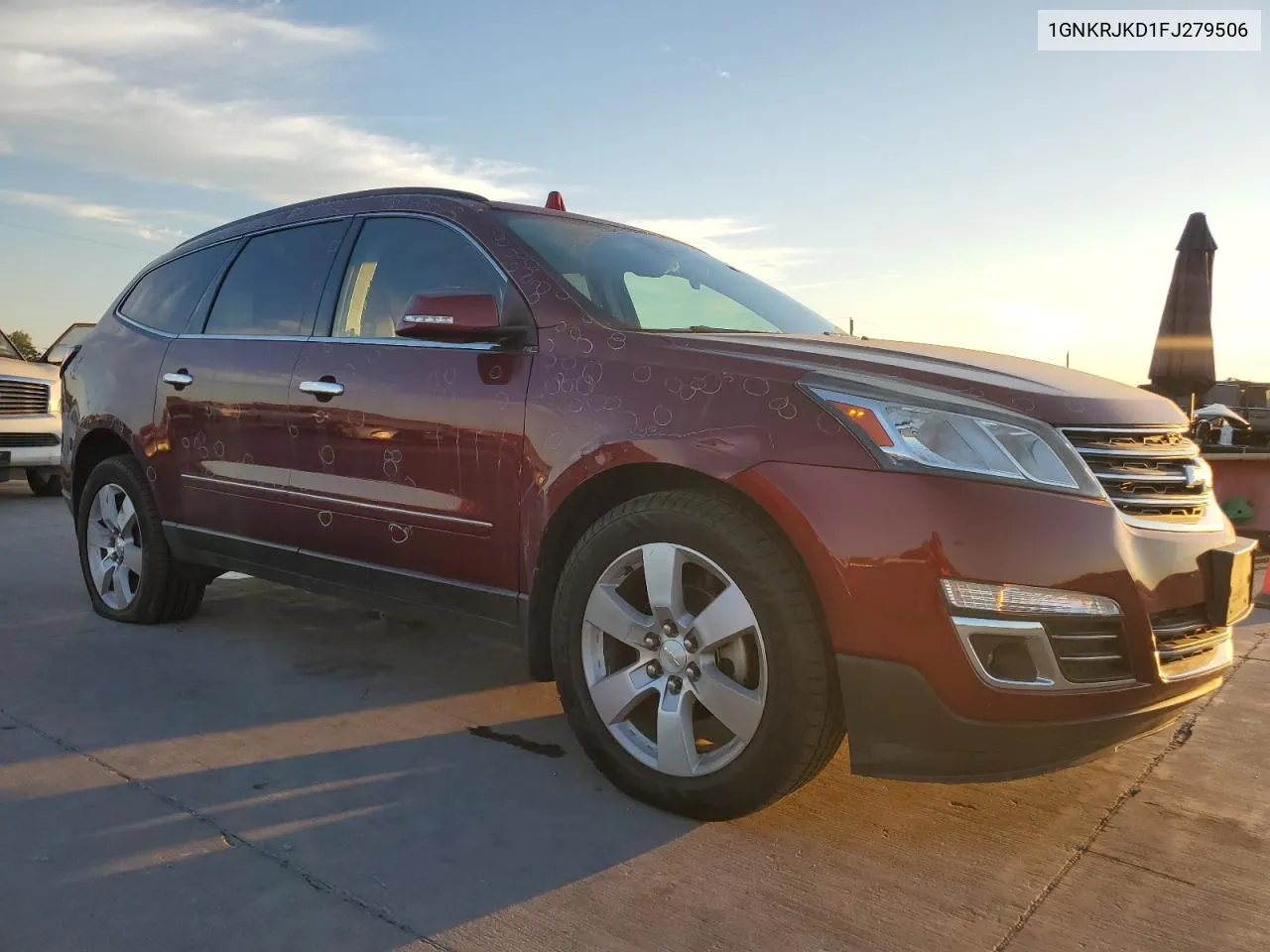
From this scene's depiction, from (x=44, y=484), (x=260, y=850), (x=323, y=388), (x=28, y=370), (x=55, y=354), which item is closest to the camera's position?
(x=260, y=850)

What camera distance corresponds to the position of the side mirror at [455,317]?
280 cm

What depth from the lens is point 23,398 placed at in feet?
31.6

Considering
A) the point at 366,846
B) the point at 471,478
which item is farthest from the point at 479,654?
the point at 366,846

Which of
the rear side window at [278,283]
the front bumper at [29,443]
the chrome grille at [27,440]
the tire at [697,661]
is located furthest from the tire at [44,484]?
the tire at [697,661]

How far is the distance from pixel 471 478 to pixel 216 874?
122cm

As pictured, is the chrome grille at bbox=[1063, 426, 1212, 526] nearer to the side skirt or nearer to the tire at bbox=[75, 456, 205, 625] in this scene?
the side skirt

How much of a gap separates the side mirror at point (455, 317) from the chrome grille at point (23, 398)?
27.7 feet

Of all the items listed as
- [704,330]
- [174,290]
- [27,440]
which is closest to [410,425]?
[704,330]

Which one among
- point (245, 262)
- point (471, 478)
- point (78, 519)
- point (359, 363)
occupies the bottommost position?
point (78, 519)

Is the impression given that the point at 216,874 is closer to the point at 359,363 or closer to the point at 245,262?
the point at 359,363

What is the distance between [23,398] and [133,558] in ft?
21.3

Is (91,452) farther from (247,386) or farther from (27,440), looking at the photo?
(27,440)

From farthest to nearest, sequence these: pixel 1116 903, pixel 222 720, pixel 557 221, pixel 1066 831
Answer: pixel 557 221 < pixel 222 720 < pixel 1066 831 < pixel 1116 903

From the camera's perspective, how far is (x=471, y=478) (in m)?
2.94
